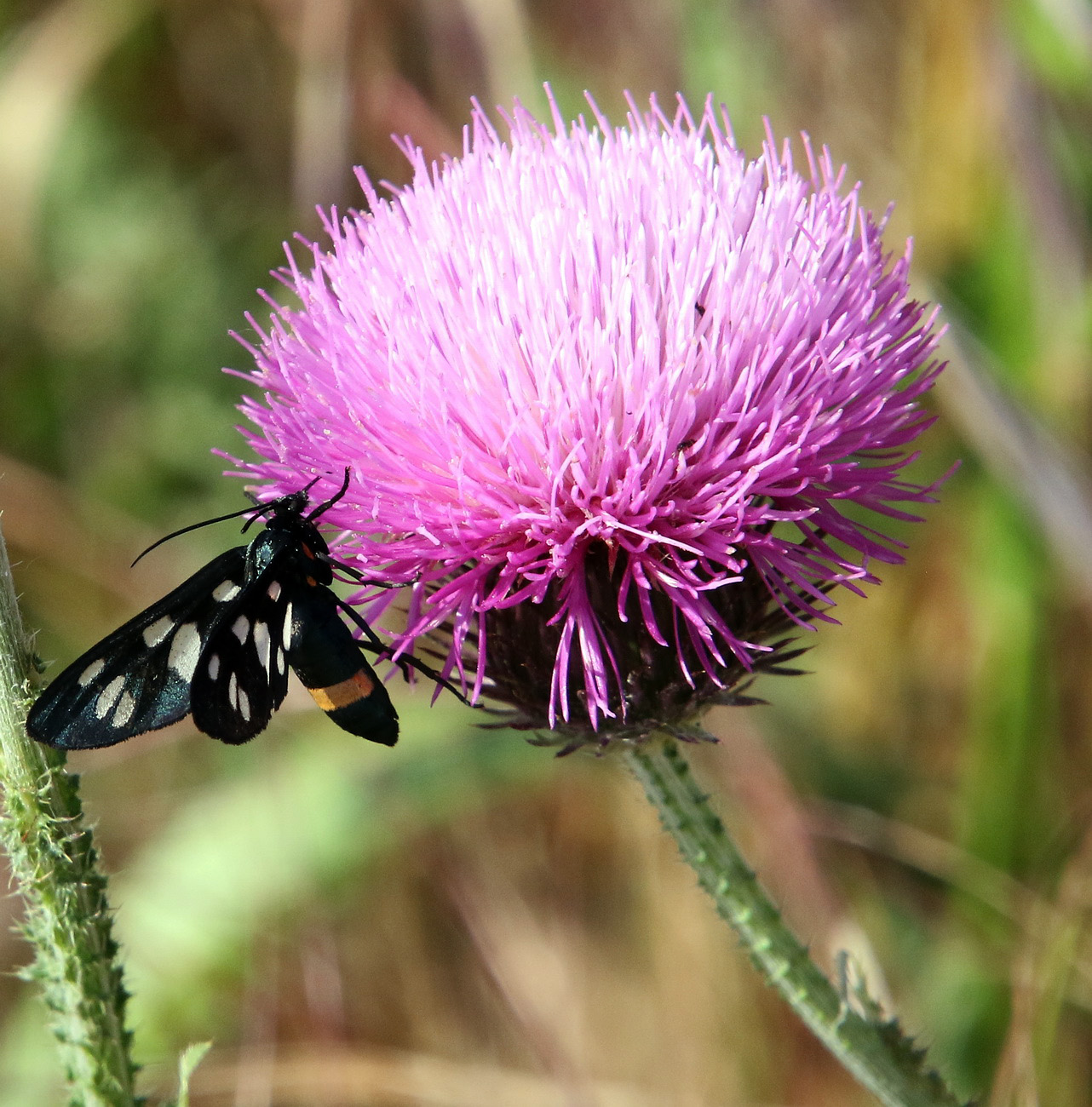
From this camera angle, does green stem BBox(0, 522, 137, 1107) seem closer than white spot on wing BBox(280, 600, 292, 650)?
Yes

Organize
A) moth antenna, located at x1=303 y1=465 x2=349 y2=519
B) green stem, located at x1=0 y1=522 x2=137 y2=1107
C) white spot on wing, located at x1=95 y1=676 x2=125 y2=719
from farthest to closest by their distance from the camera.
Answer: moth antenna, located at x1=303 y1=465 x2=349 y2=519, white spot on wing, located at x1=95 y1=676 x2=125 y2=719, green stem, located at x1=0 y1=522 x2=137 y2=1107

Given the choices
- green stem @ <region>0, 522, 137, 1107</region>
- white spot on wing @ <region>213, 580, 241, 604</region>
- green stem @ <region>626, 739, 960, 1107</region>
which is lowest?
green stem @ <region>626, 739, 960, 1107</region>

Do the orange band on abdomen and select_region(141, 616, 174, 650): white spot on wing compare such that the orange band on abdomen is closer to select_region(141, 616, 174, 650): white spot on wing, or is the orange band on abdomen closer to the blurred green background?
select_region(141, 616, 174, 650): white spot on wing

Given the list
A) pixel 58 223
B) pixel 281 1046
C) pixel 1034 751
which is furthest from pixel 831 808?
pixel 58 223

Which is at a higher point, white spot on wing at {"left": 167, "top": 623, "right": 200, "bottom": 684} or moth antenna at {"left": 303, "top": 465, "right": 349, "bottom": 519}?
moth antenna at {"left": 303, "top": 465, "right": 349, "bottom": 519}

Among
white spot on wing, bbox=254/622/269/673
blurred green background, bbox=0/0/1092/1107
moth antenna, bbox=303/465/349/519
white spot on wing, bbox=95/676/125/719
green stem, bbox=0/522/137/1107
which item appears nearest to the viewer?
green stem, bbox=0/522/137/1107

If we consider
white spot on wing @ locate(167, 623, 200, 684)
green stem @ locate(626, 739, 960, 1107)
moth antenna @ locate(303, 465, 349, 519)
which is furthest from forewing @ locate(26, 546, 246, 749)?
green stem @ locate(626, 739, 960, 1107)

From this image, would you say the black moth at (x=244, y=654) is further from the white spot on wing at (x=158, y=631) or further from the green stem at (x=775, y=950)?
the green stem at (x=775, y=950)

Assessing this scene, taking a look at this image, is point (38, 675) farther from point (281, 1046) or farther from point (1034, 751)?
point (1034, 751)
